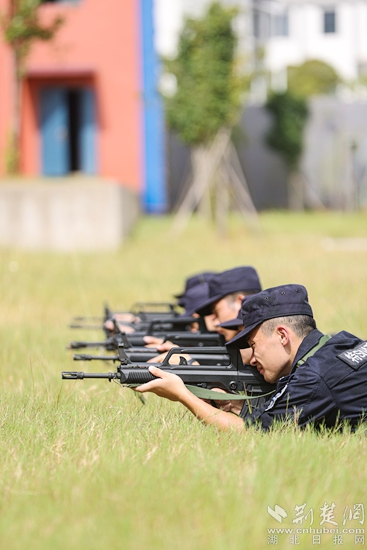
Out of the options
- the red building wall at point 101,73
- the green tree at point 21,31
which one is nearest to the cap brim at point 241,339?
the green tree at point 21,31

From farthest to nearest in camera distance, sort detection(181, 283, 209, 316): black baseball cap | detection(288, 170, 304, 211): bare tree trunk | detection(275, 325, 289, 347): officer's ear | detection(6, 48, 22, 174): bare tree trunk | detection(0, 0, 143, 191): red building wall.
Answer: detection(288, 170, 304, 211): bare tree trunk
detection(0, 0, 143, 191): red building wall
detection(6, 48, 22, 174): bare tree trunk
detection(181, 283, 209, 316): black baseball cap
detection(275, 325, 289, 347): officer's ear

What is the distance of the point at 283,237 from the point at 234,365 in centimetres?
1230

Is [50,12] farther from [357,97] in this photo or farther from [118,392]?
[118,392]

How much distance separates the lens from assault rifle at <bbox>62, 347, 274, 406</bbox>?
159 inches

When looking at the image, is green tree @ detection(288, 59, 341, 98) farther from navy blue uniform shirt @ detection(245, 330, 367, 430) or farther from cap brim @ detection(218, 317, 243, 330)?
navy blue uniform shirt @ detection(245, 330, 367, 430)

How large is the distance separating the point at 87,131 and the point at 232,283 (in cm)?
1473

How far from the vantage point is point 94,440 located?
12.3 feet

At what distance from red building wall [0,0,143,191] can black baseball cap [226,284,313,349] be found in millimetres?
15303

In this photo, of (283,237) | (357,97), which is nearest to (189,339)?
(283,237)

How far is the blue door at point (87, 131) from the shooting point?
19.7m

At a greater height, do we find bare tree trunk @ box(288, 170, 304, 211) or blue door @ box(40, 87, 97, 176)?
blue door @ box(40, 87, 97, 176)

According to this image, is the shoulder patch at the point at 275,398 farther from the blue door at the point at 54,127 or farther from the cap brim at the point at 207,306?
the blue door at the point at 54,127

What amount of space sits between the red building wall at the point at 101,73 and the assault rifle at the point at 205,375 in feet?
49.7

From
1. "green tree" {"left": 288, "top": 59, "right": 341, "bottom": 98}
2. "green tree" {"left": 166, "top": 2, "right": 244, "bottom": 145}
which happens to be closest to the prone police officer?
"green tree" {"left": 166, "top": 2, "right": 244, "bottom": 145}
